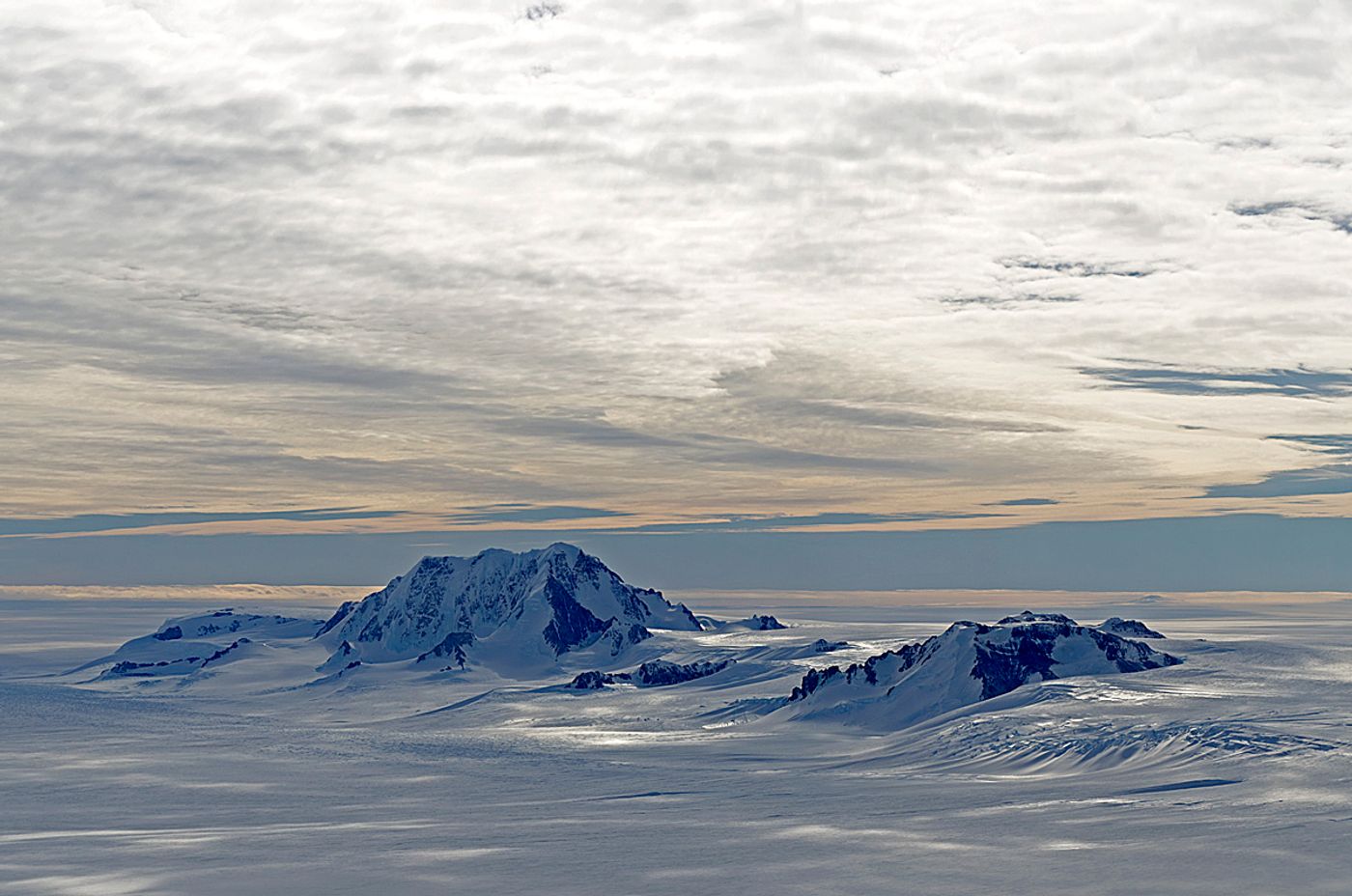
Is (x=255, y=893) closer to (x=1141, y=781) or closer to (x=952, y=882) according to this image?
(x=952, y=882)

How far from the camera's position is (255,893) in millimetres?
118125

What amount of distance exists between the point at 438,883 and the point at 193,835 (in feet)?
204

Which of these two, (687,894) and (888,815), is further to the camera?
(888,815)

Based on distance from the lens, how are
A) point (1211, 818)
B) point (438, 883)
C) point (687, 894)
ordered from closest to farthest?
point (687, 894), point (438, 883), point (1211, 818)

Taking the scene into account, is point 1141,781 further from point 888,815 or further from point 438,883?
point 438,883

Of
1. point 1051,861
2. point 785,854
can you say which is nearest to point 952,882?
point 1051,861

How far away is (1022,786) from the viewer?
196500 mm

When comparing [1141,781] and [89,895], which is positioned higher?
[89,895]

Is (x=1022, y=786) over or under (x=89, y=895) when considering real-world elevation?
under

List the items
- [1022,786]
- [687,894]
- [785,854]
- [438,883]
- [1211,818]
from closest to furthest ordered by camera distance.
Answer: [687,894]
[438,883]
[785,854]
[1211,818]
[1022,786]

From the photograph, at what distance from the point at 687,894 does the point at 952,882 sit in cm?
2532

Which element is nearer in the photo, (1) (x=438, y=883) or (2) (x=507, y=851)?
(1) (x=438, y=883)

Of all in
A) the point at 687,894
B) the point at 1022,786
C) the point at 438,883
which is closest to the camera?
the point at 687,894

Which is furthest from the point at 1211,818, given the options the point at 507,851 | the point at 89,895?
the point at 89,895
